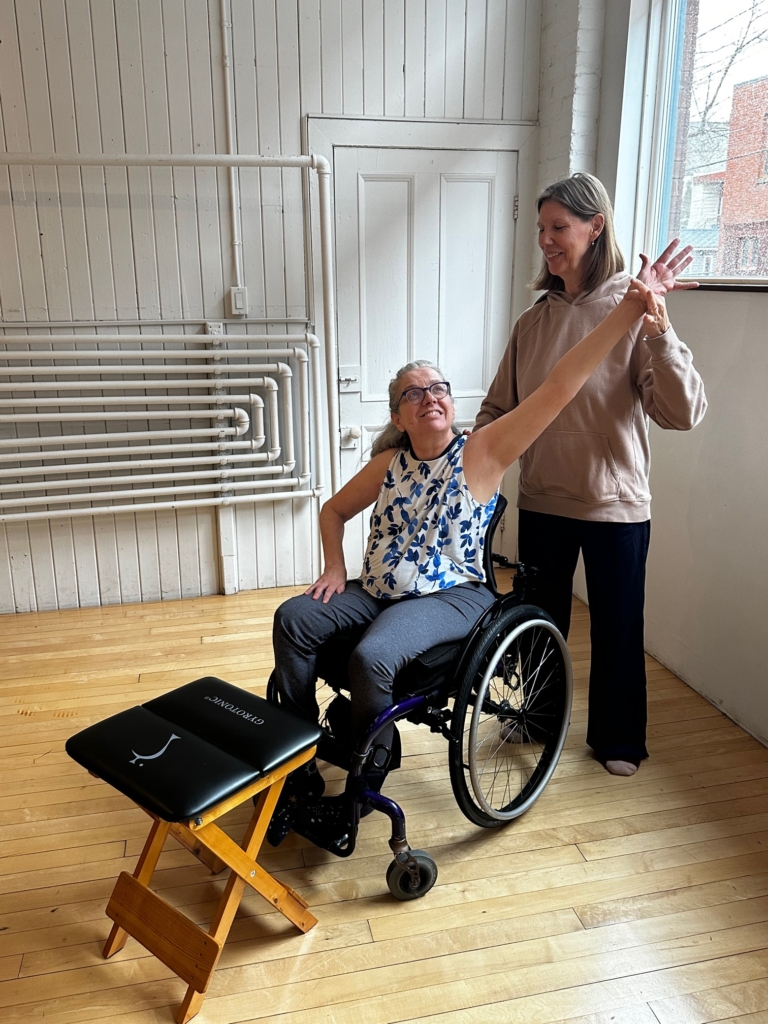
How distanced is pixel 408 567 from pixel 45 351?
211cm

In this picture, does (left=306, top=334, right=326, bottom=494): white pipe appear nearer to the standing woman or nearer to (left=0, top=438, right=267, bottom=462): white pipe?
(left=0, top=438, right=267, bottom=462): white pipe

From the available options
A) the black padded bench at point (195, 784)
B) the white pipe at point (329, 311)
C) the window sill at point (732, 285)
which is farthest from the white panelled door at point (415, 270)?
the black padded bench at point (195, 784)

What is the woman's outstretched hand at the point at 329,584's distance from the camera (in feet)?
6.98

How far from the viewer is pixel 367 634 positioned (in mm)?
1931

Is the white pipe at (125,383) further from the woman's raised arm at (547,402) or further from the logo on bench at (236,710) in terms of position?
the logo on bench at (236,710)

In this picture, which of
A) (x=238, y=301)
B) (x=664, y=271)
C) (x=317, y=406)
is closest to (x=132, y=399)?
(x=238, y=301)

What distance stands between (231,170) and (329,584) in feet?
6.87

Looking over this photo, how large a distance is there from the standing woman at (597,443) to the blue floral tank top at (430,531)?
306 millimetres

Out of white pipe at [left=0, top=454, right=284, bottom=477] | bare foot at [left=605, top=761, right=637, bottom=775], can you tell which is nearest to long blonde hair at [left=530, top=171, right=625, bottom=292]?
bare foot at [left=605, top=761, right=637, bottom=775]

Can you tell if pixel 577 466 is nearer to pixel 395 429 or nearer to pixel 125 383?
pixel 395 429

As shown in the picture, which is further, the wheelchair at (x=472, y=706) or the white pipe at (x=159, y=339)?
the white pipe at (x=159, y=339)

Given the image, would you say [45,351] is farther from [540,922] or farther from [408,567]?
[540,922]

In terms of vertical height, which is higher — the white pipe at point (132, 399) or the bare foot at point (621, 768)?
the white pipe at point (132, 399)

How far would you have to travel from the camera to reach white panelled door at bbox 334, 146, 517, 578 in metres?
3.61
